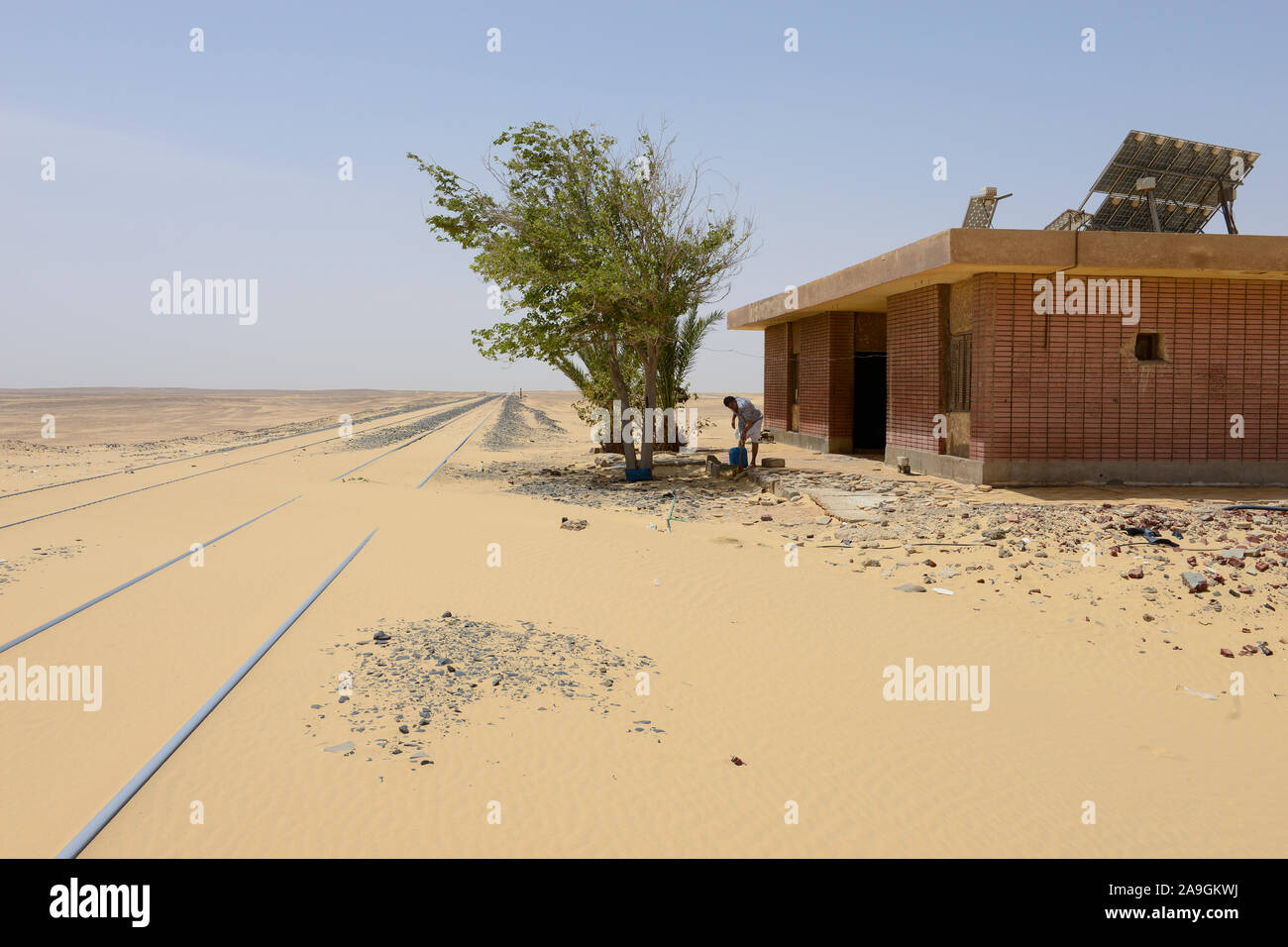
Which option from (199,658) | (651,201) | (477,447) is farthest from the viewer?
(477,447)

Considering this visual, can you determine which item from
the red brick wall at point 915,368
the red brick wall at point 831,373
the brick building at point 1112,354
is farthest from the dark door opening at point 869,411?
the brick building at point 1112,354

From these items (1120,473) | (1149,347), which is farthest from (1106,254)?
(1120,473)

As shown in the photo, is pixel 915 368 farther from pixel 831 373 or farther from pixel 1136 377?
pixel 831 373

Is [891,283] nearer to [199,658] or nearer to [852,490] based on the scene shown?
[852,490]

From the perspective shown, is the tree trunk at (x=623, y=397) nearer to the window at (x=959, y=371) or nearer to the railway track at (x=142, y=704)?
the window at (x=959, y=371)

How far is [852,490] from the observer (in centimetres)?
1373

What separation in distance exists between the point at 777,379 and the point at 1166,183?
35.1ft

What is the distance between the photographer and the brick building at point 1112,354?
12.5 meters

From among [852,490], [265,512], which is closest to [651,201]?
[852,490]

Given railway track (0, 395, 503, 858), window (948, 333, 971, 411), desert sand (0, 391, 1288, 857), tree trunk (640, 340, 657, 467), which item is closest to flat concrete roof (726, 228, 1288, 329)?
window (948, 333, 971, 411)

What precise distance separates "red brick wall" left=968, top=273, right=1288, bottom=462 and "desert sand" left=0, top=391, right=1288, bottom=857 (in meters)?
1.41

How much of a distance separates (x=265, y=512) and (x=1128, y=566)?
1147 centimetres

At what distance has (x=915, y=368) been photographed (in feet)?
51.5

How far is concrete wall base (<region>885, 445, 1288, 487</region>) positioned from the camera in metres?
13.3
